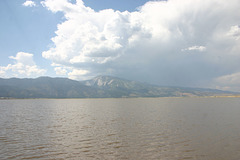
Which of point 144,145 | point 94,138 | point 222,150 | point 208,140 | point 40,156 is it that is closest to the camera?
point 40,156

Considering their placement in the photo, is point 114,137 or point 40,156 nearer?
point 40,156

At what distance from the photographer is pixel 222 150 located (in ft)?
94.3

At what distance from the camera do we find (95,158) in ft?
84.6

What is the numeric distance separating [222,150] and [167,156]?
36.0 feet

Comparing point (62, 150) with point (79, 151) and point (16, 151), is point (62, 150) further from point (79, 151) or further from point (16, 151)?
point (16, 151)

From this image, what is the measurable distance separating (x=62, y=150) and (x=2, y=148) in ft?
38.8

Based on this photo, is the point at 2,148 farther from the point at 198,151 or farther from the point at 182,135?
the point at 182,135

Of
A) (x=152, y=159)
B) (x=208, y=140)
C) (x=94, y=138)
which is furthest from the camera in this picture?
(x=94, y=138)

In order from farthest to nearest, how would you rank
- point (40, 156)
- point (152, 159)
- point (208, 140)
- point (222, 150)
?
point (208, 140) → point (222, 150) → point (40, 156) → point (152, 159)

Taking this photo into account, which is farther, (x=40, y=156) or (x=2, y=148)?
(x=2, y=148)

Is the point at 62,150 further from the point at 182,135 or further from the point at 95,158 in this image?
the point at 182,135

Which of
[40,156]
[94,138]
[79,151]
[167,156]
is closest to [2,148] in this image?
[40,156]

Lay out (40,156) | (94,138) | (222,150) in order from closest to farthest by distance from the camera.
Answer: (40,156) → (222,150) → (94,138)

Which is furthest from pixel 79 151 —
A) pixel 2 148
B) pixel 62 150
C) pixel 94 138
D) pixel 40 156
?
pixel 2 148
